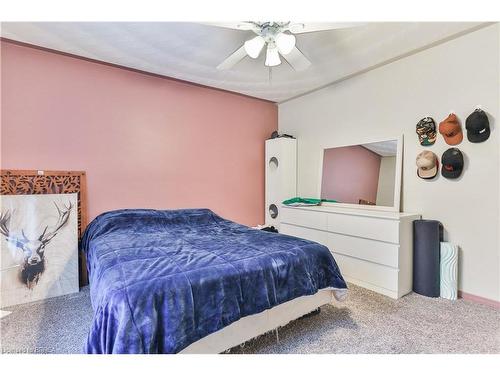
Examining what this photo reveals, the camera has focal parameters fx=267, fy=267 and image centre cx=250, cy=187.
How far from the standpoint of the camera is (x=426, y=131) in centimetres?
265

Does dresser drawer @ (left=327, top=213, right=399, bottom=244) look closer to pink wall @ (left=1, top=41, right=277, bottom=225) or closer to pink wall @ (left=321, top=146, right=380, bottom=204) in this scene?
pink wall @ (left=321, top=146, right=380, bottom=204)

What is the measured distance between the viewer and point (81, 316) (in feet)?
7.15

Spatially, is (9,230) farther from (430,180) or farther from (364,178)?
(430,180)

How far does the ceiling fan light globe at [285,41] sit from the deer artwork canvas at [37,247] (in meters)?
2.44

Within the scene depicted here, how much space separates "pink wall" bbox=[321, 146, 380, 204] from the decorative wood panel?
2.96 metres

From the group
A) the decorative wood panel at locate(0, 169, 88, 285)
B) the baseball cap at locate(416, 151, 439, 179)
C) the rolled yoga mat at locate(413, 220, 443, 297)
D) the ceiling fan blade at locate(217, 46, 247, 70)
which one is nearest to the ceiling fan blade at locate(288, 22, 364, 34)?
the ceiling fan blade at locate(217, 46, 247, 70)

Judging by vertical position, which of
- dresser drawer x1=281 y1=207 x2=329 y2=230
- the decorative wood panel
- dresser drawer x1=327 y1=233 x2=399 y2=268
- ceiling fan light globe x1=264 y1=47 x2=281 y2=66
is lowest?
dresser drawer x1=327 y1=233 x2=399 y2=268

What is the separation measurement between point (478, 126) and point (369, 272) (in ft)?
5.40

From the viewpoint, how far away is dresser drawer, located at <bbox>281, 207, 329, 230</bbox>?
10.6ft

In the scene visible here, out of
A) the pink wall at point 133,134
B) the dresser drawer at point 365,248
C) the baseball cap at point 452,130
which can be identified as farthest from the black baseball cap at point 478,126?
the pink wall at point 133,134

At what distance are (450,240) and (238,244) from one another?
2.06 meters

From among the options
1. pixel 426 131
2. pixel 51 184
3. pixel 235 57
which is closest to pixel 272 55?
pixel 235 57

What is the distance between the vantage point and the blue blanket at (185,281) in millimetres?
1265

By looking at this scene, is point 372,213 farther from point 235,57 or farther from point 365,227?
point 235,57
